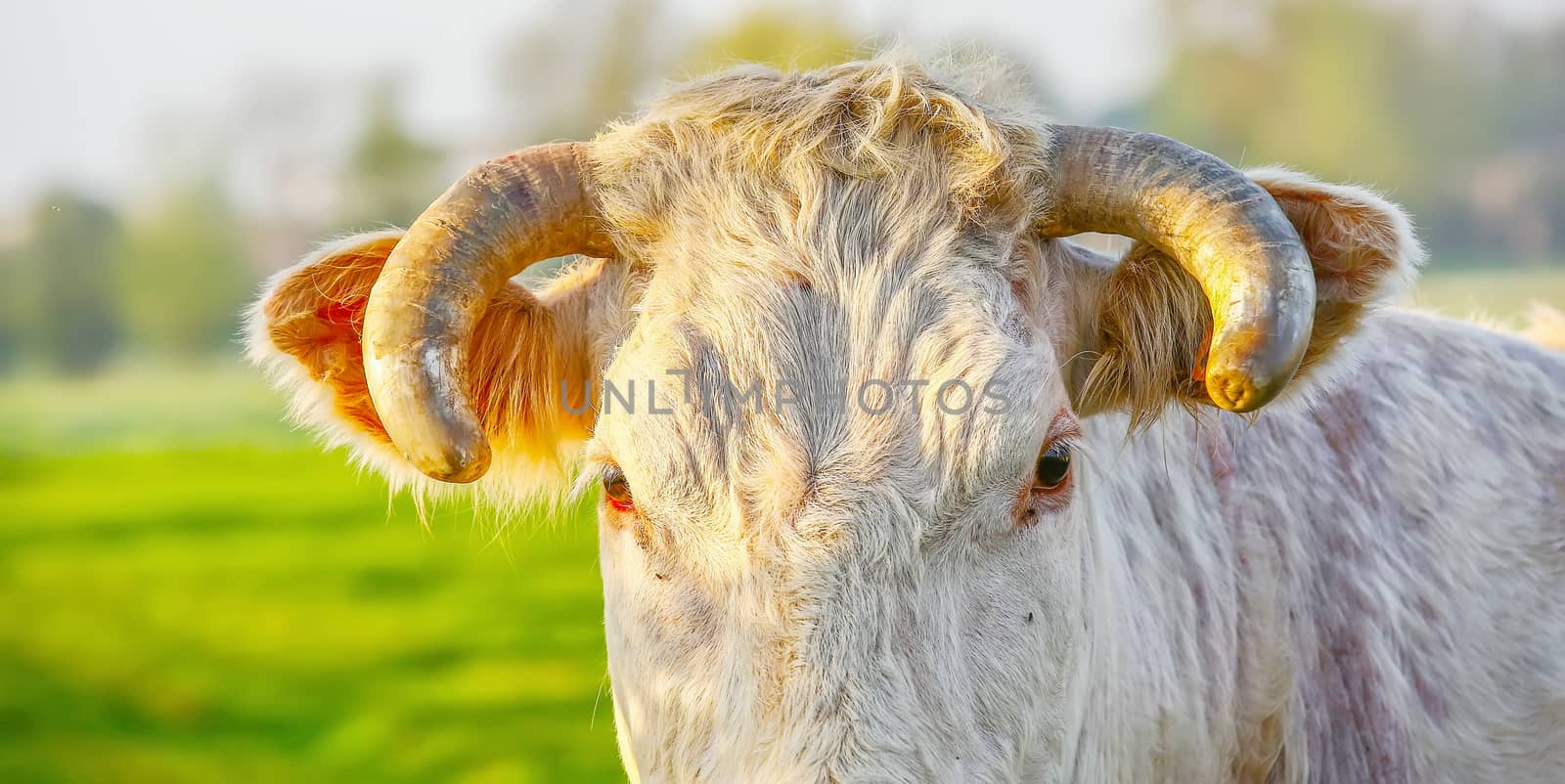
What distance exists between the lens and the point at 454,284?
2.75m

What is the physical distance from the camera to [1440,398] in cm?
410

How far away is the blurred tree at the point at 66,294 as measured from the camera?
1353 inches

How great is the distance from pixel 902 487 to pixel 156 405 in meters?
33.6

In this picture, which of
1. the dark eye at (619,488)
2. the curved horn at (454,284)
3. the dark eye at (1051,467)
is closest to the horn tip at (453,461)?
the curved horn at (454,284)

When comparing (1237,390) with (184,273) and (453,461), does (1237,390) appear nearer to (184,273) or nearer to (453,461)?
(453,461)

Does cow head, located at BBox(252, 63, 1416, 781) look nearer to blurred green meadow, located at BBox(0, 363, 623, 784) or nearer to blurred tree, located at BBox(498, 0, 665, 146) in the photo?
blurred green meadow, located at BBox(0, 363, 623, 784)

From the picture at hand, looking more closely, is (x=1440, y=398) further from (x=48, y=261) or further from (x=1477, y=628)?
(x=48, y=261)

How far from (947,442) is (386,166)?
41054mm

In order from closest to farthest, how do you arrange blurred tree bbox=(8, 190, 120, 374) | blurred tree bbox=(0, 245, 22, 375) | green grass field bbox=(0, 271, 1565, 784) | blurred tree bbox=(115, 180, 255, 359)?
green grass field bbox=(0, 271, 1565, 784)
blurred tree bbox=(8, 190, 120, 374)
blurred tree bbox=(0, 245, 22, 375)
blurred tree bbox=(115, 180, 255, 359)

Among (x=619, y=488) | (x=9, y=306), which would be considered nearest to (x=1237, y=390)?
(x=619, y=488)

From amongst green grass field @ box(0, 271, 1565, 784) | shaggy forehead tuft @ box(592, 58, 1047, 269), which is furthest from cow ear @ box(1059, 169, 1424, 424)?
green grass field @ box(0, 271, 1565, 784)

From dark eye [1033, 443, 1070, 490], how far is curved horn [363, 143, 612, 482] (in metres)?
1.13

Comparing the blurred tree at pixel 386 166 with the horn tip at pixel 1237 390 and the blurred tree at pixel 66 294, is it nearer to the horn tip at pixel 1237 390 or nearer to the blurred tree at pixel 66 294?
the blurred tree at pixel 66 294

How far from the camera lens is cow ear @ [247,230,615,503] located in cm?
314
